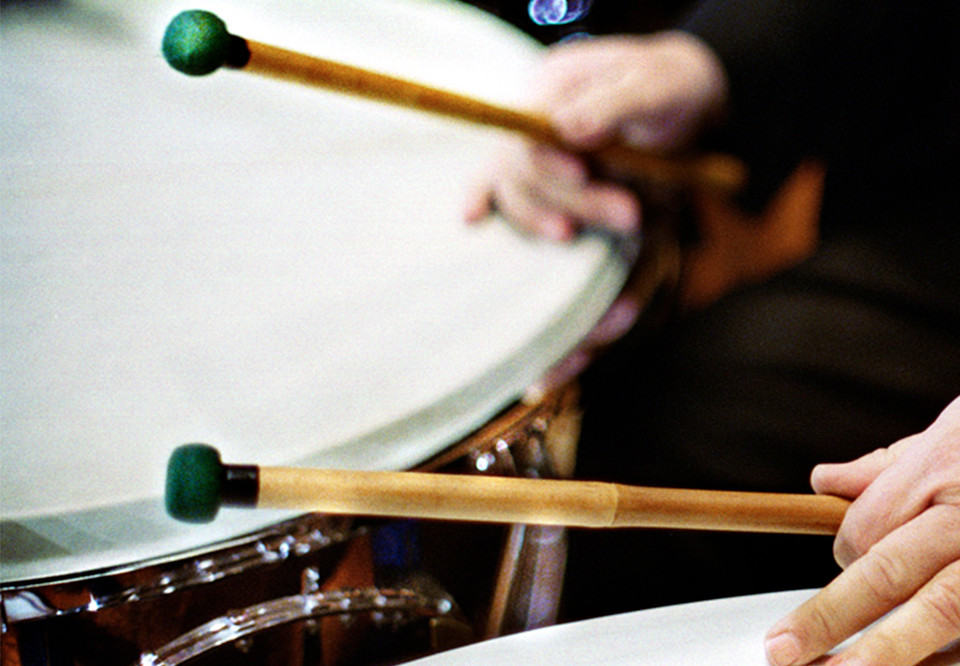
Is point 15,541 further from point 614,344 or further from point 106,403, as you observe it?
point 614,344

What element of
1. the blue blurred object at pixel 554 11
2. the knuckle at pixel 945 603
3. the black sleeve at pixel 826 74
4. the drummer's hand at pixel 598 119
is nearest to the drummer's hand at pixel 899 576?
the knuckle at pixel 945 603

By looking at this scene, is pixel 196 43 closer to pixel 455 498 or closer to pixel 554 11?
pixel 455 498

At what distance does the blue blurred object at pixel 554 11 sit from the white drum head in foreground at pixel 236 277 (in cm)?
10

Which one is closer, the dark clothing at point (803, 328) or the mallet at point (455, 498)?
the mallet at point (455, 498)

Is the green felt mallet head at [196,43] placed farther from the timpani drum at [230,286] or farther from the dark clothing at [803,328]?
the dark clothing at [803,328]

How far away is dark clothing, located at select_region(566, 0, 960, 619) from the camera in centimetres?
54

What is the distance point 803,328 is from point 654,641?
0.37 metres

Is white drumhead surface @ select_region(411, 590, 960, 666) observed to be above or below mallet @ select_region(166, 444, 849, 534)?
below

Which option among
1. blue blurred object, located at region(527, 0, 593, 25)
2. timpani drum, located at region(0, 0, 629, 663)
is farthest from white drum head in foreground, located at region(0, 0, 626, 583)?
blue blurred object, located at region(527, 0, 593, 25)

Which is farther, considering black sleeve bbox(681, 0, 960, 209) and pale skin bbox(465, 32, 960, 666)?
black sleeve bbox(681, 0, 960, 209)

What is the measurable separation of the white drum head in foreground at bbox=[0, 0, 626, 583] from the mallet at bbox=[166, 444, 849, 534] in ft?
0.24

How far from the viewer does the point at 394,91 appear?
509 mm

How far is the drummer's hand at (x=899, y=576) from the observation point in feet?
0.92

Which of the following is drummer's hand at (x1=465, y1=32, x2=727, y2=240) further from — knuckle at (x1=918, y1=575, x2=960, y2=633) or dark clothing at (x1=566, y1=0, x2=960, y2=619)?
knuckle at (x1=918, y1=575, x2=960, y2=633)
